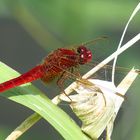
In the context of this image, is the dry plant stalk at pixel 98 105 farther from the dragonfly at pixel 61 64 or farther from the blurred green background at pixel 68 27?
the blurred green background at pixel 68 27

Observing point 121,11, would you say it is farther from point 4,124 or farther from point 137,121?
point 4,124

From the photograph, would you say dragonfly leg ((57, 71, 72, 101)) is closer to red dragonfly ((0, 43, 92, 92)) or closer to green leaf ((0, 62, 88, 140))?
red dragonfly ((0, 43, 92, 92))

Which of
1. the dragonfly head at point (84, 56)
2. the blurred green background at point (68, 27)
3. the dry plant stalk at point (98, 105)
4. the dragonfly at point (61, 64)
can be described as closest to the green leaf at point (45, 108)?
the dry plant stalk at point (98, 105)

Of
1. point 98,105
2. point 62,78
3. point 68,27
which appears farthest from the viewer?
point 68,27

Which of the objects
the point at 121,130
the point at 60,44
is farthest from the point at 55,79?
the point at 60,44

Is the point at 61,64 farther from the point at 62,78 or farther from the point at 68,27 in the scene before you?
the point at 68,27

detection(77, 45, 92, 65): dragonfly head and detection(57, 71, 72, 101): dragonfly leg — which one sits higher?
detection(77, 45, 92, 65): dragonfly head

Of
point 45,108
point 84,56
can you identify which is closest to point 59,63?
point 84,56

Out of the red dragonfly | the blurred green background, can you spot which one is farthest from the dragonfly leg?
the blurred green background

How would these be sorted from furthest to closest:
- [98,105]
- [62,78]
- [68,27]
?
[68,27] < [62,78] < [98,105]
